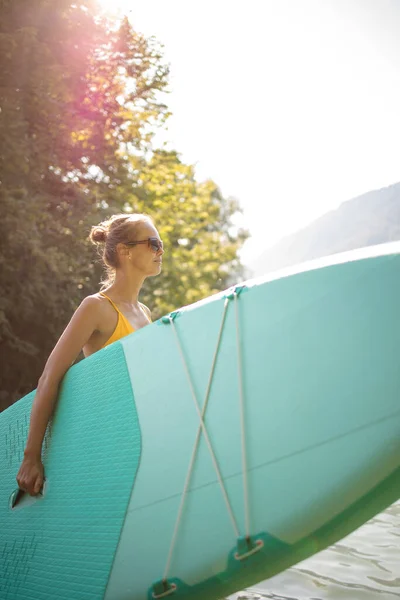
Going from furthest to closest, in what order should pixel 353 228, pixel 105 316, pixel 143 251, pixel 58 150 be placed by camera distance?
1. pixel 353 228
2. pixel 58 150
3. pixel 143 251
4. pixel 105 316

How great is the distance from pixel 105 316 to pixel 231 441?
90 cm

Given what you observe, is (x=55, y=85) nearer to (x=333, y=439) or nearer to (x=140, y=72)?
(x=140, y=72)

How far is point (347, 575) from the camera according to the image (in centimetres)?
329

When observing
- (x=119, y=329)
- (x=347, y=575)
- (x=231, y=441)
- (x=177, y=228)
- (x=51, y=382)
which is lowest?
(x=347, y=575)

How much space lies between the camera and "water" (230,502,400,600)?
3027mm

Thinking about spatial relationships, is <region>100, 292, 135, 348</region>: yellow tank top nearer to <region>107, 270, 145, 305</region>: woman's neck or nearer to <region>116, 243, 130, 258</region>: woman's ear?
<region>107, 270, 145, 305</region>: woman's neck

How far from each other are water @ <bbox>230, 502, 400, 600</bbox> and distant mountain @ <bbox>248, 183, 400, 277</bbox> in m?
1.67

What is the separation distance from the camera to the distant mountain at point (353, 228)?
7.37 metres

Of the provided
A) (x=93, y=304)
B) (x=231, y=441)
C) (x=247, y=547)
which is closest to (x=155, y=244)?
(x=93, y=304)

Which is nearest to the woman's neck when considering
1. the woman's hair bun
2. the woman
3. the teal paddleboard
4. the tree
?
the woman

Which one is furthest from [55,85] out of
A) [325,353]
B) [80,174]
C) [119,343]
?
[325,353]

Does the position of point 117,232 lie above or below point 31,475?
above

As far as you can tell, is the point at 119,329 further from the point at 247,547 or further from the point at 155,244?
the point at 247,547

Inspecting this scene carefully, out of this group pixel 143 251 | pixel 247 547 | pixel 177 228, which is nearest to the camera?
pixel 247 547
